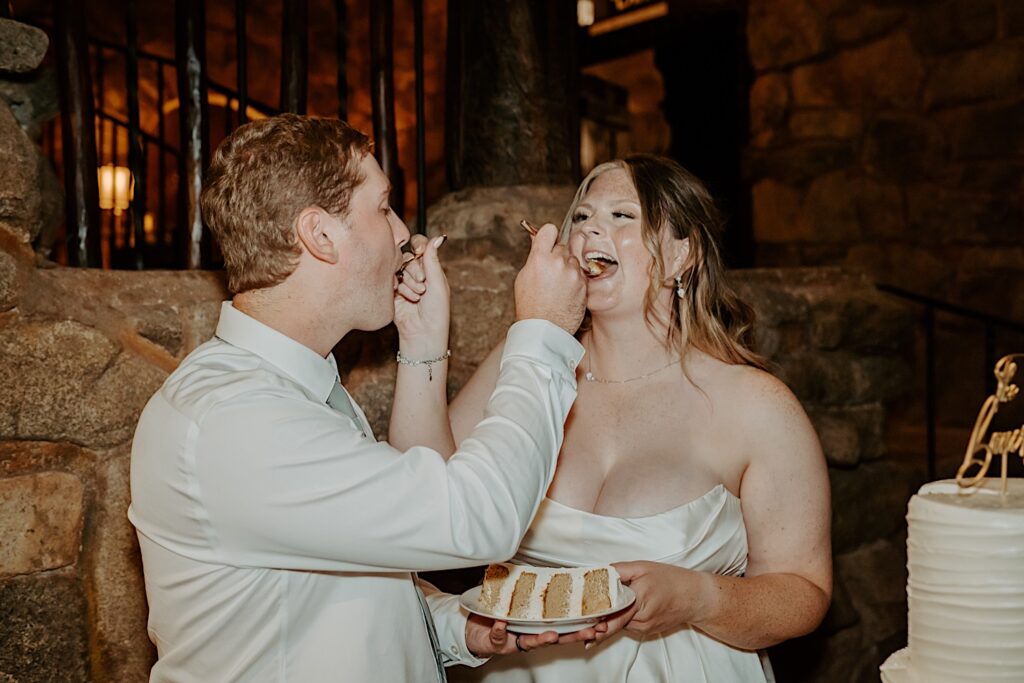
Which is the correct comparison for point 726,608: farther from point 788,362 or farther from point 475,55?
point 475,55

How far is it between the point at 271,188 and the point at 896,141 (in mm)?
4975

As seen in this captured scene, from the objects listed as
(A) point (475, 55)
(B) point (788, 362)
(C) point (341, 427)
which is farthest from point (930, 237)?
(C) point (341, 427)

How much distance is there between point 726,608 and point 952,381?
4.11 m

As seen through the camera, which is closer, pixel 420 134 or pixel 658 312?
pixel 658 312

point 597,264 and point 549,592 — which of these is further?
point 597,264

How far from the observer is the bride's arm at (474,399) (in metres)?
2.35

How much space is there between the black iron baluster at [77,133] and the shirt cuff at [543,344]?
120 centimetres

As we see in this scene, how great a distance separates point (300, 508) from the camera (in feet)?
4.52

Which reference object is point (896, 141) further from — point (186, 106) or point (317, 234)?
point (317, 234)

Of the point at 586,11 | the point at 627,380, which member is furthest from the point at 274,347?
the point at 586,11

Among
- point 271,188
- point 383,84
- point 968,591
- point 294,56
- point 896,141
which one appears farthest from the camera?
point 896,141

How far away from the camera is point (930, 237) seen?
554cm

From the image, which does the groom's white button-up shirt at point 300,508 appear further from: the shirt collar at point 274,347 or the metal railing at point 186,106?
the metal railing at point 186,106

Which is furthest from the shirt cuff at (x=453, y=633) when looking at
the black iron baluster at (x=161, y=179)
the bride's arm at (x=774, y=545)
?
the black iron baluster at (x=161, y=179)
